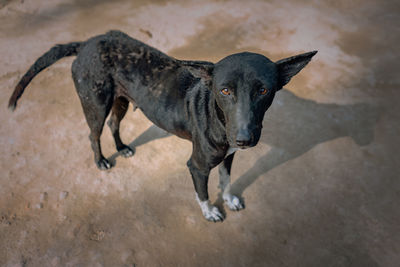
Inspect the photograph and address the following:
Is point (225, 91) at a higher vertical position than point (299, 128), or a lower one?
higher

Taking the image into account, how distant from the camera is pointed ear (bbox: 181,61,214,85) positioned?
2.70 meters

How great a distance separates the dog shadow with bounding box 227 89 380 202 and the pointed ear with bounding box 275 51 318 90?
7.30 ft

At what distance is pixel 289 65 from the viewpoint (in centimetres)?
266

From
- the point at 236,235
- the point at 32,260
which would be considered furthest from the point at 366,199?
the point at 32,260

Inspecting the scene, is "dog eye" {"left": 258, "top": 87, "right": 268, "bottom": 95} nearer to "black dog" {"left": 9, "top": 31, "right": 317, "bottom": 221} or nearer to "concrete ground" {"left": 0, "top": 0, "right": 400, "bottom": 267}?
"black dog" {"left": 9, "top": 31, "right": 317, "bottom": 221}

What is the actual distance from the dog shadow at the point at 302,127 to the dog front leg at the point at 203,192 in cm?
62

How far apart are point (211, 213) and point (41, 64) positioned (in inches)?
119

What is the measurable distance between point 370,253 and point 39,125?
18.5ft

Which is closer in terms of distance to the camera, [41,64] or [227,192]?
[41,64]

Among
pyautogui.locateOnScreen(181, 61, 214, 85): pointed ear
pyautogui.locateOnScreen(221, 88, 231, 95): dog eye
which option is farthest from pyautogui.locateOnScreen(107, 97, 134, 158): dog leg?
pyautogui.locateOnScreen(221, 88, 231, 95): dog eye

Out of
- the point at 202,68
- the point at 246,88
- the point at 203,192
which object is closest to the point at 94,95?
the point at 202,68

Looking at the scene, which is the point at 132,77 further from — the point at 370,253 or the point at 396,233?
the point at 396,233

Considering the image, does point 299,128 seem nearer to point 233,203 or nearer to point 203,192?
point 233,203

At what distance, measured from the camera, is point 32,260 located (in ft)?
12.6
